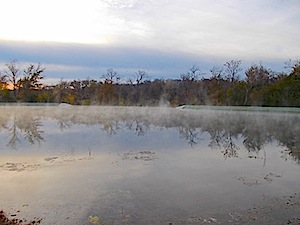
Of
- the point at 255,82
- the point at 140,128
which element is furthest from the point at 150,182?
the point at 255,82

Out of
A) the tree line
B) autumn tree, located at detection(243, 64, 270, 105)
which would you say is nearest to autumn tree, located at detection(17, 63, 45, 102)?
the tree line

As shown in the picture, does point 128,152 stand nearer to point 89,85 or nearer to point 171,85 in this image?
point 171,85

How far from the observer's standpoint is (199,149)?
859 centimetres

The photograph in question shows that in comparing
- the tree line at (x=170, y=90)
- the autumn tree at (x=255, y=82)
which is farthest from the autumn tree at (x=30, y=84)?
the autumn tree at (x=255, y=82)

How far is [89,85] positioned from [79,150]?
3918cm

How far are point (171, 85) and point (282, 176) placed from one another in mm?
38583

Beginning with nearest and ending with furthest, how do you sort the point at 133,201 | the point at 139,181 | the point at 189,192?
the point at 133,201 < the point at 189,192 < the point at 139,181

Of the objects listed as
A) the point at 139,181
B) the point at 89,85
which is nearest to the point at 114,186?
the point at 139,181

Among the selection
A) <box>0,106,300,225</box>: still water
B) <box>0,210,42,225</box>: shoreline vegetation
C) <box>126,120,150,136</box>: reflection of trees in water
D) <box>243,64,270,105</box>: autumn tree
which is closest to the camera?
<box>0,210,42,225</box>: shoreline vegetation

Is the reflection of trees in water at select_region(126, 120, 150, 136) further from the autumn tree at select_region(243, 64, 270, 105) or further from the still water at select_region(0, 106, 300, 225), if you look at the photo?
the autumn tree at select_region(243, 64, 270, 105)

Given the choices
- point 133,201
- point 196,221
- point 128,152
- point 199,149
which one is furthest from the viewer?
point 199,149

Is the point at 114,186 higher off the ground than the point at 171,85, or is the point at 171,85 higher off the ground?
the point at 171,85

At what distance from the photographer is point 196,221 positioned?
3611mm

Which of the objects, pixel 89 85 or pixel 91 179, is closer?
pixel 91 179
